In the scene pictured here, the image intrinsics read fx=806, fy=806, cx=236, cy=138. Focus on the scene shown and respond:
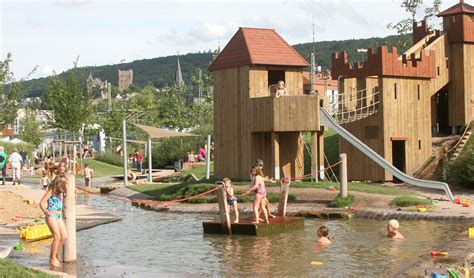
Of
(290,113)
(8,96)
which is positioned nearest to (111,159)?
(8,96)

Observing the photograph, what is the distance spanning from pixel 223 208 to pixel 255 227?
1.01 m

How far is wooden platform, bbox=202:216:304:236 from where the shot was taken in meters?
21.9

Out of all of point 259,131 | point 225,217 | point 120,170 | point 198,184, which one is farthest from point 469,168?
point 120,170

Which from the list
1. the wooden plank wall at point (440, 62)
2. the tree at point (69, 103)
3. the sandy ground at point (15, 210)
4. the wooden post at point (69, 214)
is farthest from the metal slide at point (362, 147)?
the tree at point (69, 103)

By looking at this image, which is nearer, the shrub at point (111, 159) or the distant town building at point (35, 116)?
the shrub at point (111, 159)

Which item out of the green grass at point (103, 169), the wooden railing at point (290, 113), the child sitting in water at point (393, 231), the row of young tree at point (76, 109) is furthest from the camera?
the green grass at point (103, 169)

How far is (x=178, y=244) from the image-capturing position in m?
21.3

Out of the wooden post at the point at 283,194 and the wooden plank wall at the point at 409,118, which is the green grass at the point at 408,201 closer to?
the wooden post at the point at 283,194

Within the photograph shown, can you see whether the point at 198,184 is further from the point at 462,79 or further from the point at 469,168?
the point at 462,79

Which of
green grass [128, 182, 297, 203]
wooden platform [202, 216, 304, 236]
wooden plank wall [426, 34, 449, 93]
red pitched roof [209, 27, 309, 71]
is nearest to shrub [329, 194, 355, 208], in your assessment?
green grass [128, 182, 297, 203]

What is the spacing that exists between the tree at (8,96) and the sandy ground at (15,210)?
52.8ft

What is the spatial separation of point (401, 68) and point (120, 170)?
27.3 meters

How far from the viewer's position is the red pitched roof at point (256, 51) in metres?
36.0

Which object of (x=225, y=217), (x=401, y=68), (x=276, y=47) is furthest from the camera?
(x=401, y=68)
